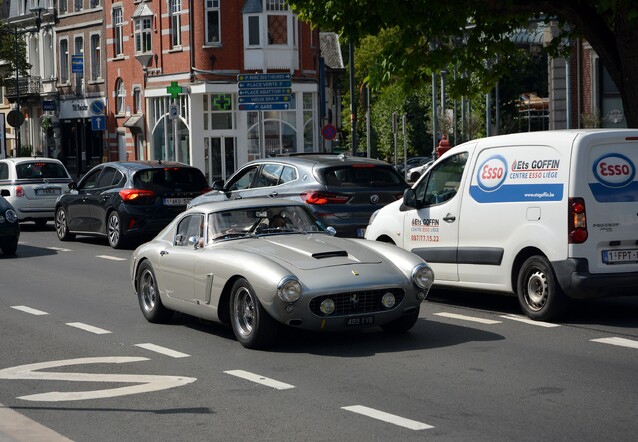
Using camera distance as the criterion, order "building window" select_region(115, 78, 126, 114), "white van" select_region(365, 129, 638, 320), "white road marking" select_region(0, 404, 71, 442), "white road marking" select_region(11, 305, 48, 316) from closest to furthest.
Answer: "white road marking" select_region(0, 404, 71, 442)
"white van" select_region(365, 129, 638, 320)
"white road marking" select_region(11, 305, 48, 316)
"building window" select_region(115, 78, 126, 114)

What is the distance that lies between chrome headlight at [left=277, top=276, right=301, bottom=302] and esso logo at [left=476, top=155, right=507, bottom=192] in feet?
11.3

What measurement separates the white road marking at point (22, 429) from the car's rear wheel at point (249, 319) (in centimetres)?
274

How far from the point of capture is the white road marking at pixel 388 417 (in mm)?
7516

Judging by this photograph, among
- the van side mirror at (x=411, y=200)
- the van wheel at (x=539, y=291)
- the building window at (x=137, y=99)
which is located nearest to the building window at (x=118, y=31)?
the building window at (x=137, y=99)

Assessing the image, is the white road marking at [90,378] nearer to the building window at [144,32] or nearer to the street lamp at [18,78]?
the street lamp at [18,78]

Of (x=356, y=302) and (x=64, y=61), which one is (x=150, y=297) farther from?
(x=64, y=61)

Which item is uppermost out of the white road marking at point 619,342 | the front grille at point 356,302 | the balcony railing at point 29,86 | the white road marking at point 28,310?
the balcony railing at point 29,86

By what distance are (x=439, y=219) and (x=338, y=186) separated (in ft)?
14.9

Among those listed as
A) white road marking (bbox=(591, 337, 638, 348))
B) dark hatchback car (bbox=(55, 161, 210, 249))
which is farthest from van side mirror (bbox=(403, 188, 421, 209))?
dark hatchback car (bbox=(55, 161, 210, 249))

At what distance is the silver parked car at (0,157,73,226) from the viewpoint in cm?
2814

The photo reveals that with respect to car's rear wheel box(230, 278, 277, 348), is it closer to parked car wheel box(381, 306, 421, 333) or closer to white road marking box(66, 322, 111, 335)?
parked car wheel box(381, 306, 421, 333)

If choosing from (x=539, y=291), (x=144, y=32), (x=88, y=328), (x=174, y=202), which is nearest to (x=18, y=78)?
(x=144, y=32)

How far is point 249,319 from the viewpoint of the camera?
10.7 metres

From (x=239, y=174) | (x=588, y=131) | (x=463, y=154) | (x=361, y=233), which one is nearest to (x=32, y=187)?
(x=239, y=174)
